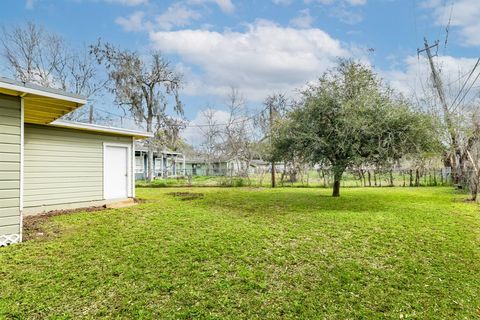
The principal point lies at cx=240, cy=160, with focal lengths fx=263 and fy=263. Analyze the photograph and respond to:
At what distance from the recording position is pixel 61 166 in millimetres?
7117

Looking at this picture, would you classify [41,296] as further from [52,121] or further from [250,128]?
[250,128]

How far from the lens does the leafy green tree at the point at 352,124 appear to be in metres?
6.98

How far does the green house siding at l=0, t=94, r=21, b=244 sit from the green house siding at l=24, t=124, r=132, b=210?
275 centimetres

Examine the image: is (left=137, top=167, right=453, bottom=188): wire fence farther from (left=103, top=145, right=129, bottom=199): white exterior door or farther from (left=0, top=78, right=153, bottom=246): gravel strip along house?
(left=0, top=78, right=153, bottom=246): gravel strip along house

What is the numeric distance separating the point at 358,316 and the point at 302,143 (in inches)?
229

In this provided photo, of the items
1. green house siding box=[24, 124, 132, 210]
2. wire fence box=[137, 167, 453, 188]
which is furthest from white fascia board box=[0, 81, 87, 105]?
wire fence box=[137, 167, 453, 188]

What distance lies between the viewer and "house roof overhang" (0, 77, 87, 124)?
405 centimetres

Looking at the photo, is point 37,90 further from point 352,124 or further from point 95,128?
point 352,124

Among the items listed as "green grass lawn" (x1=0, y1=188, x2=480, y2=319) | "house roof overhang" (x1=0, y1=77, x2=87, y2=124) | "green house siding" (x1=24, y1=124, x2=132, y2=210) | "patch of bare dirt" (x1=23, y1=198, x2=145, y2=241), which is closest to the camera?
"green grass lawn" (x1=0, y1=188, x2=480, y2=319)

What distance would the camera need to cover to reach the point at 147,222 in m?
5.62

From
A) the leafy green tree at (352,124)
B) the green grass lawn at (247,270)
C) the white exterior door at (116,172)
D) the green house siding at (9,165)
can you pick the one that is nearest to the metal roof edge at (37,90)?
the green house siding at (9,165)

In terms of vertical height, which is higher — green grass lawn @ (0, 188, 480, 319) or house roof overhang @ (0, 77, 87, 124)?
house roof overhang @ (0, 77, 87, 124)

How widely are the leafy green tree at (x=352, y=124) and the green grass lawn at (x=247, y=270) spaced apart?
88.3 inches

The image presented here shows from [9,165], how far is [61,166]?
3.18m
